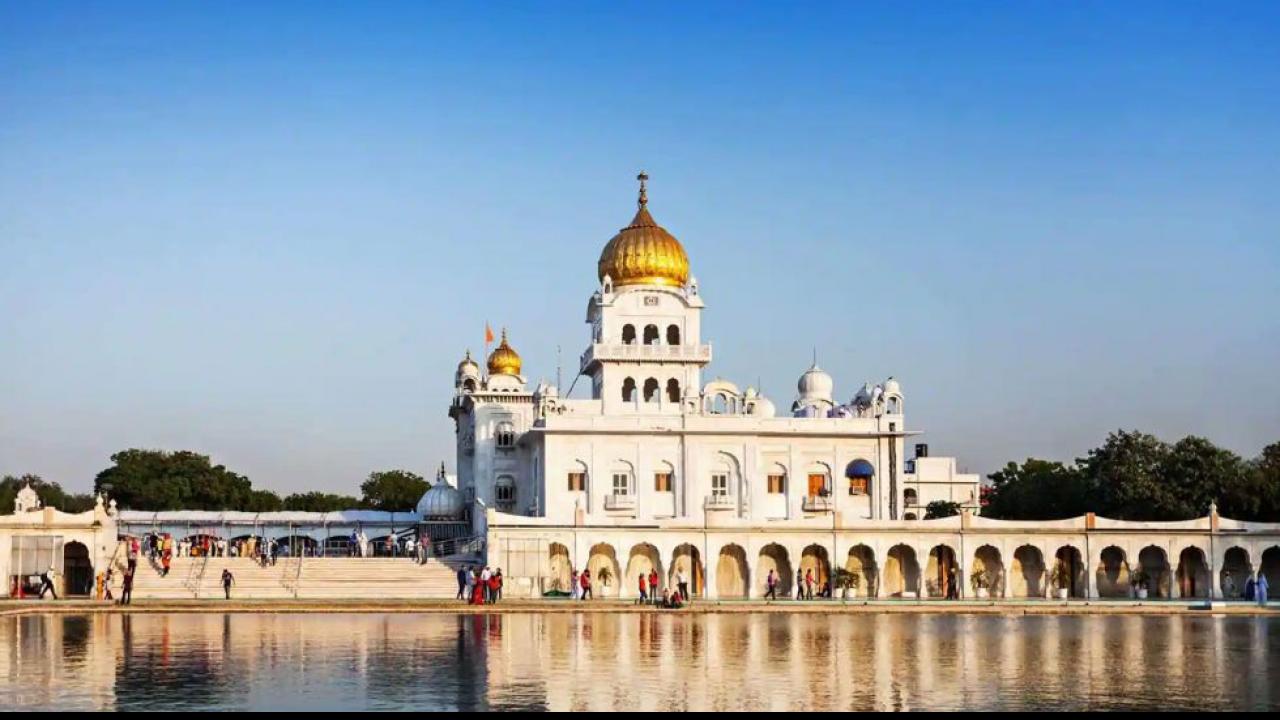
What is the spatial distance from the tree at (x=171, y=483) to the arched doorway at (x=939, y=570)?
4831 centimetres

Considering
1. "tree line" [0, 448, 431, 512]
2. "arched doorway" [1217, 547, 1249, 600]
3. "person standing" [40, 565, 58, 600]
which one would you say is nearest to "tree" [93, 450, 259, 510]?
"tree line" [0, 448, 431, 512]

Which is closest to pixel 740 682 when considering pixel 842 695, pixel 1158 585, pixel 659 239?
pixel 842 695

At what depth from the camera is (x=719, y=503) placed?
65.6 meters

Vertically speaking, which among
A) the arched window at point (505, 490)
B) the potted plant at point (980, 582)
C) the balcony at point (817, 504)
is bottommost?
the potted plant at point (980, 582)

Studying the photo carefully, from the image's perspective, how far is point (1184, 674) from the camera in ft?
96.3

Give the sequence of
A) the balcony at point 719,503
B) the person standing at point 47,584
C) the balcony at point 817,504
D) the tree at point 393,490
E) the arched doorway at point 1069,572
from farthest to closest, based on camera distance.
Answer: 1. the tree at point 393,490
2. the balcony at point 817,504
3. the arched doorway at point 1069,572
4. the balcony at point 719,503
5. the person standing at point 47,584

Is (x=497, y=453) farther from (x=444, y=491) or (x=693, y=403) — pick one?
(x=693, y=403)

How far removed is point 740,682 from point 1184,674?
803 centimetres

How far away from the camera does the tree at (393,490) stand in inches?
4946

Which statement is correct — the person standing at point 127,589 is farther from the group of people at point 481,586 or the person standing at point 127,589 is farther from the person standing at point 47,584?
the group of people at point 481,586

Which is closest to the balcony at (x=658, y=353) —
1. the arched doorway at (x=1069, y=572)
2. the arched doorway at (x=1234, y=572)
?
the arched doorway at (x=1069, y=572)

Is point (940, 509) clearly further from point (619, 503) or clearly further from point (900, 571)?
point (619, 503)

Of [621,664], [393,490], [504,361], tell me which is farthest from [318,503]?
[621,664]

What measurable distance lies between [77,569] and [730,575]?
24.4 meters
